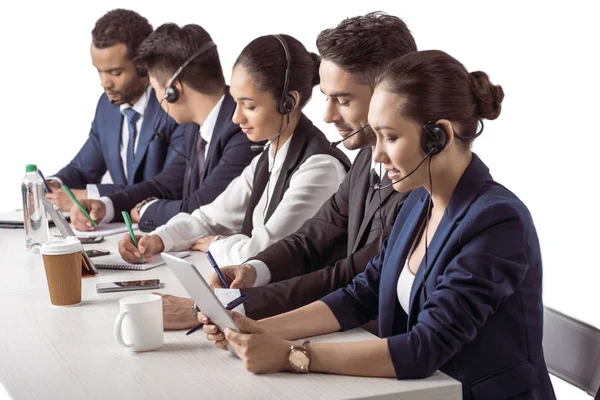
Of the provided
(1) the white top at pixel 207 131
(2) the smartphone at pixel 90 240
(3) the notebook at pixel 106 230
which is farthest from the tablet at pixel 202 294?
(1) the white top at pixel 207 131

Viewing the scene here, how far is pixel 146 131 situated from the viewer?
3.95 metres

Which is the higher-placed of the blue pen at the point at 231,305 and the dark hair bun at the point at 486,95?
the dark hair bun at the point at 486,95

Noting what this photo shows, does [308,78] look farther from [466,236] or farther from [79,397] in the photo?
[79,397]

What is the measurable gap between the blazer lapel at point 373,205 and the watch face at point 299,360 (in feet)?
2.42

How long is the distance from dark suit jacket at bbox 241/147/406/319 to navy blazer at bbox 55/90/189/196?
1458mm

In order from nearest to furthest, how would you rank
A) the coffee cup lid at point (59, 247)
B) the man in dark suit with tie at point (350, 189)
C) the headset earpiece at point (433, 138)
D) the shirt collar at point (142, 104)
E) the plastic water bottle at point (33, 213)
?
the headset earpiece at point (433, 138)
the coffee cup lid at point (59, 247)
the man in dark suit with tie at point (350, 189)
the plastic water bottle at point (33, 213)
the shirt collar at point (142, 104)

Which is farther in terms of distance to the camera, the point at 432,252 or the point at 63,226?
the point at 63,226

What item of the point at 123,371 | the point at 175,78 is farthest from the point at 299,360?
the point at 175,78

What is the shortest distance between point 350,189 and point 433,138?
73cm

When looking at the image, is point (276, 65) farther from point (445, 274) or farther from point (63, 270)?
point (445, 274)

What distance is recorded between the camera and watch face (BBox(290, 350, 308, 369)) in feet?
5.12

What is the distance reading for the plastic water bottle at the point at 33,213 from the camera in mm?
2715

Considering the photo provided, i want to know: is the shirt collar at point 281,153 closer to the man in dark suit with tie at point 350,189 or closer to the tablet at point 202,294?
the man in dark suit with tie at point 350,189

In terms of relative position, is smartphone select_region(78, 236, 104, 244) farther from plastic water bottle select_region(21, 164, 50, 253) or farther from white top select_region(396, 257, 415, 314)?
white top select_region(396, 257, 415, 314)
